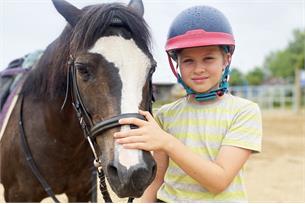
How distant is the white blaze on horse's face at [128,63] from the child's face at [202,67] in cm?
20

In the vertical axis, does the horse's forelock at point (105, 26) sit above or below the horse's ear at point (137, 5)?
below

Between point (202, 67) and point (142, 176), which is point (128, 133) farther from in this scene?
point (202, 67)

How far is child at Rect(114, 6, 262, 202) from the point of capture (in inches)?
50.5

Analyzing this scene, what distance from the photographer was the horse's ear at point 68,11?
196 cm

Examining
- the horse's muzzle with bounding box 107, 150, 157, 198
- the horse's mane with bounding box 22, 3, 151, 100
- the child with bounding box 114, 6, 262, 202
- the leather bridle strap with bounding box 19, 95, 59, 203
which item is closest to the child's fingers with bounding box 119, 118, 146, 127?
the child with bounding box 114, 6, 262, 202

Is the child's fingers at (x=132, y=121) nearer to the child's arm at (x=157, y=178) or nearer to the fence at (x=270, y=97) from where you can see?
the child's arm at (x=157, y=178)

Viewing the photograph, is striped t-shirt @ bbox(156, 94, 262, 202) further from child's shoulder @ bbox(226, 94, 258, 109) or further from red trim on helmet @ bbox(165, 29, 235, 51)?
red trim on helmet @ bbox(165, 29, 235, 51)

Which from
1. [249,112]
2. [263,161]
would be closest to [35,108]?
[249,112]

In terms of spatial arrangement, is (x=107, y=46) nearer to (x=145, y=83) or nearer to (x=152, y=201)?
(x=145, y=83)

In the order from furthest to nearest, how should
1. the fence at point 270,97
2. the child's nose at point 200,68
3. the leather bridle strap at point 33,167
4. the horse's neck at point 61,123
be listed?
the fence at point 270,97
the leather bridle strap at point 33,167
the horse's neck at point 61,123
the child's nose at point 200,68

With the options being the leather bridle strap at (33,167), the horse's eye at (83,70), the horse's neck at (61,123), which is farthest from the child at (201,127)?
the leather bridle strap at (33,167)

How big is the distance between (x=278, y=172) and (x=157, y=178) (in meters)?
5.42

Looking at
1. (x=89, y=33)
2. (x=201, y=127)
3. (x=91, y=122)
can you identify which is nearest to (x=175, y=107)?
(x=201, y=127)

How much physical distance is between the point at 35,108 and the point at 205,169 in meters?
1.63
